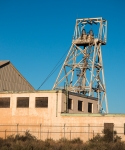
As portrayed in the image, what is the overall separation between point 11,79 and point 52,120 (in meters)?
14.8

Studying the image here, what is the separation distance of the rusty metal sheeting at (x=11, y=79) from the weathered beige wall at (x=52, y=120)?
23.3ft

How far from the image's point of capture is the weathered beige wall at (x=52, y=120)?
155 feet

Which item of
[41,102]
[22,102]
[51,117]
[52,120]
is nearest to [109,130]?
[52,120]

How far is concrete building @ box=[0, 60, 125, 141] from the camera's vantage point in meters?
47.2

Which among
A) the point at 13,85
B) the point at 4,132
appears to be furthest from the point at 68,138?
the point at 13,85

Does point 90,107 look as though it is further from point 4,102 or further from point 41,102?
point 4,102

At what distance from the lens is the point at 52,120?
4950 cm

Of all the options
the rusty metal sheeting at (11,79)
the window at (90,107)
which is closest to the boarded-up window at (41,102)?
the window at (90,107)

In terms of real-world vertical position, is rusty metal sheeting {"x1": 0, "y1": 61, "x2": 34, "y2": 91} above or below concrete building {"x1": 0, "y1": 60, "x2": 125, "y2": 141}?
above

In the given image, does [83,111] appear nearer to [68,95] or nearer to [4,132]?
[68,95]

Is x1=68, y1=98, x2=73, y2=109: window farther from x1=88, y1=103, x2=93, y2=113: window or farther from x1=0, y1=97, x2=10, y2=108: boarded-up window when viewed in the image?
x1=0, y1=97, x2=10, y2=108: boarded-up window

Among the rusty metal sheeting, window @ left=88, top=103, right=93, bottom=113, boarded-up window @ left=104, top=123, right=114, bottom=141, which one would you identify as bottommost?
boarded-up window @ left=104, top=123, right=114, bottom=141

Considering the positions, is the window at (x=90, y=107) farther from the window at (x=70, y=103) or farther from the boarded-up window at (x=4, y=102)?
the boarded-up window at (x=4, y=102)

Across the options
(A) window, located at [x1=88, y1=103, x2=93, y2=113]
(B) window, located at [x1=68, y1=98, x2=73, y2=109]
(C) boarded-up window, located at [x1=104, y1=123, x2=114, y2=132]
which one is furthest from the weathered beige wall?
(A) window, located at [x1=88, y1=103, x2=93, y2=113]
